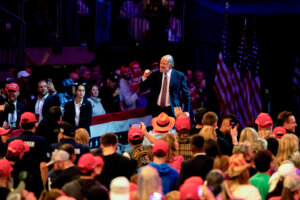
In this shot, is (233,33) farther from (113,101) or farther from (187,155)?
(187,155)

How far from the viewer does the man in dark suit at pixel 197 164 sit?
7.84m

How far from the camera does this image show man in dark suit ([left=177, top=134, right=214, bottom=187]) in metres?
7.84

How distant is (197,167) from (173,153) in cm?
66

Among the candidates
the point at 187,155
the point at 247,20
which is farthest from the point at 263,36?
the point at 187,155

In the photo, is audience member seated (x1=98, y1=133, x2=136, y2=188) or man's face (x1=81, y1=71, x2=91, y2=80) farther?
man's face (x1=81, y1=71, x2=91, y2=80)

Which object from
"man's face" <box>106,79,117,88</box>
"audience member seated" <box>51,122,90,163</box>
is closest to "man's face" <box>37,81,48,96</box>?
"man's face" <box>106,79,117,88</box>

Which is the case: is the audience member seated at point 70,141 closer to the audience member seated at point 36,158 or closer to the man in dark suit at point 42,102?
the audience member seated at point 36,158

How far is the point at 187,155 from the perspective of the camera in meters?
9.08

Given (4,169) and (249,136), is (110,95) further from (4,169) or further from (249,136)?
(4,169)

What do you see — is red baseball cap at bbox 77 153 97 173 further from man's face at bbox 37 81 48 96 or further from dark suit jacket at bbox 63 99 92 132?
man's face at bbox 37 81 48 96

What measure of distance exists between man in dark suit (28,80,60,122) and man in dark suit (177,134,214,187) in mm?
4377

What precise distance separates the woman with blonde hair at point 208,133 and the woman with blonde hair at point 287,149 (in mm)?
860

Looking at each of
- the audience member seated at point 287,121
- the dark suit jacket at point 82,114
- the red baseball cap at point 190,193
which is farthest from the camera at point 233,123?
the red baseball cap at point 190,193

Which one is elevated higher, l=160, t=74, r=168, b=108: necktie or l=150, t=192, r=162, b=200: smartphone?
l=160, t=74, r=168, b=108: necktie
